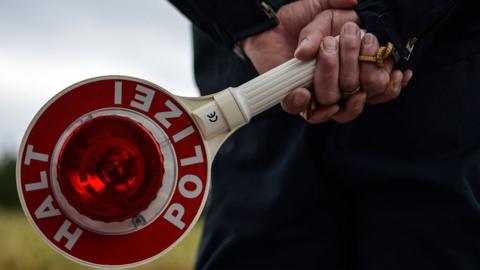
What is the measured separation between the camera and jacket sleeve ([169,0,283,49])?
→ 1.19m

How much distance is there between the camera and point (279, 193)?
1330mm

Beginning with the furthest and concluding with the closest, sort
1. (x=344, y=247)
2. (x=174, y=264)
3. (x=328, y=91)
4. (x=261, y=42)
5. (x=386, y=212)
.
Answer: (x=174, y=264)
(x=344, y=247)
(x=386, y=212)
(x=261, y=42)
(x=328, y=91)

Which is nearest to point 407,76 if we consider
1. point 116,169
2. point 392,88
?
point 392,88

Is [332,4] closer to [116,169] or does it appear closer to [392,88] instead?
[392,88]

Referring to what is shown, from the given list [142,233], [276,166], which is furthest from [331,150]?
[142,233]

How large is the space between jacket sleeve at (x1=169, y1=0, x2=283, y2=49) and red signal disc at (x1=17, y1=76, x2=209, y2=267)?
1.03 ft

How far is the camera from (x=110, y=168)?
866mm

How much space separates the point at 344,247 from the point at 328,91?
1.56 feet

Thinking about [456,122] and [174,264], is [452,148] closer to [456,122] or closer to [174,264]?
[456,122]

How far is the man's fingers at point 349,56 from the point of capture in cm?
105

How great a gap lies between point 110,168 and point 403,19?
57cm

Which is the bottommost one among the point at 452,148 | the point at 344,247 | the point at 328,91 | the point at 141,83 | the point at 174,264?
the point at 174,264

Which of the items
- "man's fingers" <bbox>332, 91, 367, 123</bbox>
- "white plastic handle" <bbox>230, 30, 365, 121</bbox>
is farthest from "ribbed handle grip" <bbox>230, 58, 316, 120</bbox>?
"man's fingers" <bbox>332, 91, 367, 123</bbox>

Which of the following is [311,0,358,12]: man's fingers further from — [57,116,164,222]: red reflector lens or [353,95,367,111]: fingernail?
[57,116,164,222]: red reflector lens
